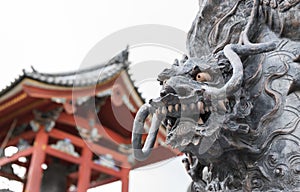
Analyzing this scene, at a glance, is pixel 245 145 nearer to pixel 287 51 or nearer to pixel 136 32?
pixel 287 51

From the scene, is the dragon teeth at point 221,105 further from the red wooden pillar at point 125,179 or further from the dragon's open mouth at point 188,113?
the red wooden pillar at point 125,179

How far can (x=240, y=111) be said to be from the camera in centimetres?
91

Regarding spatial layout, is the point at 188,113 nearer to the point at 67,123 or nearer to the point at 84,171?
the point at 67,123

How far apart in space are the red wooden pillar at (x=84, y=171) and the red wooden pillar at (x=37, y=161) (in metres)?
0.76

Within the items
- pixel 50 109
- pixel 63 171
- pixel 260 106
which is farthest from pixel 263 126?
pixel 63 171

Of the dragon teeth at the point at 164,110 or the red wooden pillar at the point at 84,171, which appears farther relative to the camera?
the red wooden pillar at the point at 84,171

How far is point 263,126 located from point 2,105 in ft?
18.9

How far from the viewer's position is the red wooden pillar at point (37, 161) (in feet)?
18.8

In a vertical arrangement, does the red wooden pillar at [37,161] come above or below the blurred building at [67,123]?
below

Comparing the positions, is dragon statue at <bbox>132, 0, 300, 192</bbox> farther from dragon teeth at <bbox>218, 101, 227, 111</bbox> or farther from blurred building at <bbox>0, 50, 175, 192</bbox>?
blurred building at <bbox>0, 50, 175, 192</bbox>

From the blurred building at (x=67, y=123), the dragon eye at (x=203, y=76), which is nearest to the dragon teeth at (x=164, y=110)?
the dragon eye at (x=203, y=76)

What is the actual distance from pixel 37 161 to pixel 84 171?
3.09 ft

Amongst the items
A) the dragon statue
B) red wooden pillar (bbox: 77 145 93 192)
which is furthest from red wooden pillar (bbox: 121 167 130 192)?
the dragon statue

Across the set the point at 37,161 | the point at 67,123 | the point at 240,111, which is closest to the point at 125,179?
the point at 67,123
